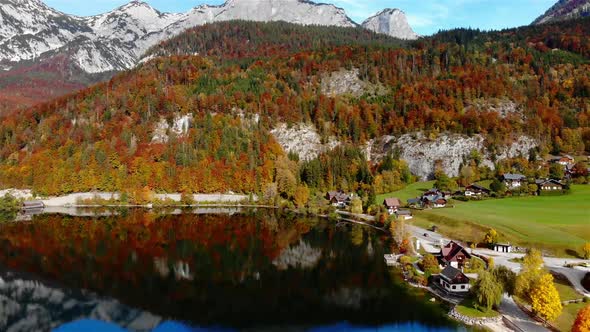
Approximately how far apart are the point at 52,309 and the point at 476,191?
284 ft

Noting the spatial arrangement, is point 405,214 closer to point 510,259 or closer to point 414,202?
point 414,202

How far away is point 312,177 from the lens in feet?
388

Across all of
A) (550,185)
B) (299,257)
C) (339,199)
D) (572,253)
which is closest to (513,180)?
(550,185)

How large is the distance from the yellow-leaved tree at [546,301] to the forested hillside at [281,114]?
76.1 m

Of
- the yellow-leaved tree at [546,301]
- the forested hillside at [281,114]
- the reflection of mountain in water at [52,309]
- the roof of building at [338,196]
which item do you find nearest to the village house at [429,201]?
the roof of building at [338,196]

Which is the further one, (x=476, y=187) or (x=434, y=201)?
(x=476, y=187)

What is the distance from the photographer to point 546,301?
3794cm

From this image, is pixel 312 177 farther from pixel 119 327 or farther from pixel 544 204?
pixel 119 327

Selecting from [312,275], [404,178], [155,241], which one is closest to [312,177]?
[404,178]

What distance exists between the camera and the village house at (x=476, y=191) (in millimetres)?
100375

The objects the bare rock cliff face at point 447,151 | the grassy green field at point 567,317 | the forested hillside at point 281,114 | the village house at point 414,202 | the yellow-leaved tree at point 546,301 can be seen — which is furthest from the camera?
Result: the bare rock cliff face at point 447,151

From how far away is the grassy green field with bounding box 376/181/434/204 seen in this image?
343 feet

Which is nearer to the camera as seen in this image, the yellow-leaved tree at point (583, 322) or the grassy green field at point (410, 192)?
the yellow-leaved tree at point (583, 322)

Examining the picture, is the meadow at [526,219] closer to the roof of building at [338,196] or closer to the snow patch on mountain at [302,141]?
the roof of building at [338,196]
